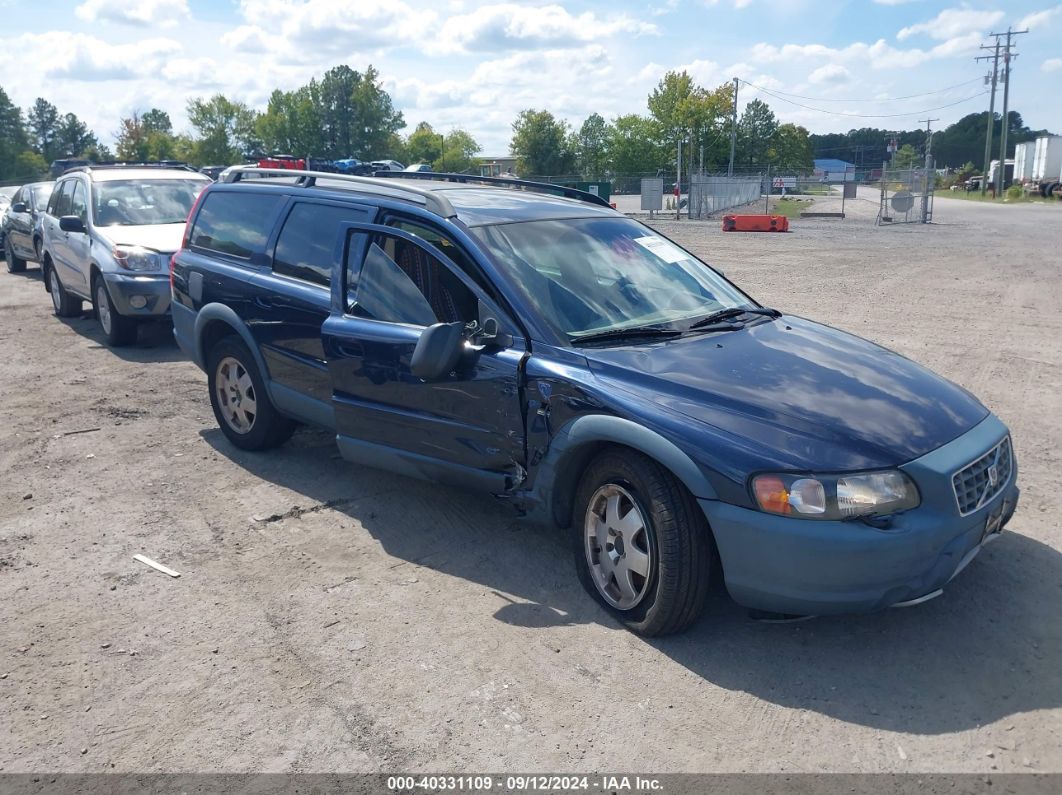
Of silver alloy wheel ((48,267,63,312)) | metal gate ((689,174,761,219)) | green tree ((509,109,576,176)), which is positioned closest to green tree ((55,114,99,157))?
green tree ((509,109,576,176))

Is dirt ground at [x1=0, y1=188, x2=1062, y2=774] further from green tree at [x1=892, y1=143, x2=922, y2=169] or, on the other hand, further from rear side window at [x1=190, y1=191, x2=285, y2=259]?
green tree at [x1=892, y1=143, x2=922, y2=169]

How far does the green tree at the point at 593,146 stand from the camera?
92.1 meters

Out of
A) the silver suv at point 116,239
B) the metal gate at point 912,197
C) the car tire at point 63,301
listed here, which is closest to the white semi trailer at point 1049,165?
the metal gate at point 912,197

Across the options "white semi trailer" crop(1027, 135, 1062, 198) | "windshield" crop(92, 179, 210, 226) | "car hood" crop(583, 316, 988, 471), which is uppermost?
"white semi trailer" crop(1027, 135, 1062, 198)

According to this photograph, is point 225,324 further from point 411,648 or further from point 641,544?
point 641,544

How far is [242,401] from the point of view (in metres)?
6.45

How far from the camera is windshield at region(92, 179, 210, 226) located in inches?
433

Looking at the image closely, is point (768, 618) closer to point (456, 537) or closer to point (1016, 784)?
point (1016, 784)

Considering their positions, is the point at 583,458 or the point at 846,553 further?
the point at 583,458

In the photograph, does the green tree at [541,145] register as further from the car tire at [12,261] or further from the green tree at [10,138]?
the car tire at [12,261]

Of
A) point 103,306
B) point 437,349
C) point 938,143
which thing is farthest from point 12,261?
point 938,143

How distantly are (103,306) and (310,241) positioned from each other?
5.82m

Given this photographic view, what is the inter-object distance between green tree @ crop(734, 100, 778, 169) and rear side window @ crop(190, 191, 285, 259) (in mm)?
95115

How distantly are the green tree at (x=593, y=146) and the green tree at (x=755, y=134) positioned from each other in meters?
14.2
